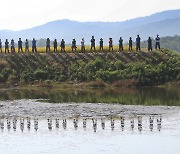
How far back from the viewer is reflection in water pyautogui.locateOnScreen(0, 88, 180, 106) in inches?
2216

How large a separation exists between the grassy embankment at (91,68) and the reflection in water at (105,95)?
4194 mm

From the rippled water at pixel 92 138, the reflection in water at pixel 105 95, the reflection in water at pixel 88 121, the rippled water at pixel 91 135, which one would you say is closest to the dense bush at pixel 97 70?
the reflection in water at pixel 105 95

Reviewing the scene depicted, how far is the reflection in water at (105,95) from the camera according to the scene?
5628 cm

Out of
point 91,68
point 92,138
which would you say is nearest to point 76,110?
point 92,138

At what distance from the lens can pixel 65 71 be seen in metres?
76.9

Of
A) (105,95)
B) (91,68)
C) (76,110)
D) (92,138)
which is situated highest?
(91,68)

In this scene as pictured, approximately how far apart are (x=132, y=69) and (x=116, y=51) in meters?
7.57

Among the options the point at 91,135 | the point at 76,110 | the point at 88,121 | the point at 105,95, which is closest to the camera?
the point at 91,135

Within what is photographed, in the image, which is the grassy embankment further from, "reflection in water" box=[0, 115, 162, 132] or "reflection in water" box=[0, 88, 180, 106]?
"reflection in water" box=[0, 115, 162, 132]

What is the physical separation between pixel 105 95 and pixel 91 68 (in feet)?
46.7

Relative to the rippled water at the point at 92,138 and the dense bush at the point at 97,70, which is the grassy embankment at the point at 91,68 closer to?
the dense bush at the point at 97,70

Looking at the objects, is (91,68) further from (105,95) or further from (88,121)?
(88,121)

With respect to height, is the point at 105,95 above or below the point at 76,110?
above

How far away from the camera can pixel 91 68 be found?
76062 millimetres
